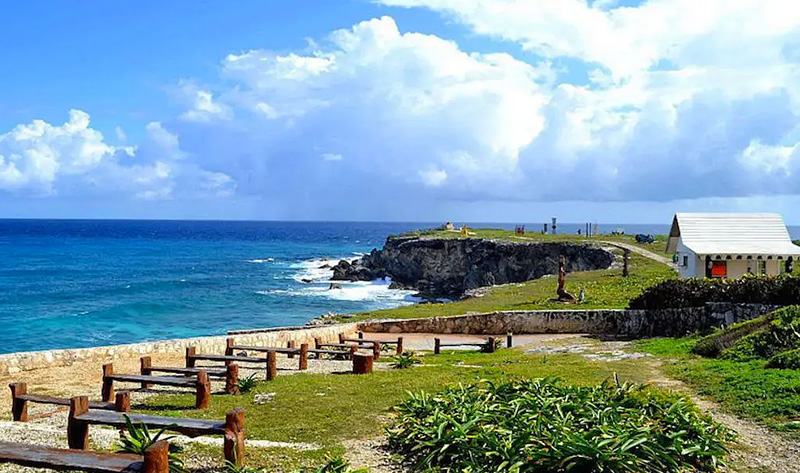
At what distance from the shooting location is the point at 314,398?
12.9 m

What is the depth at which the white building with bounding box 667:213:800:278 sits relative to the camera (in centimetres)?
3131

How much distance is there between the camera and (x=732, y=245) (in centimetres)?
3184

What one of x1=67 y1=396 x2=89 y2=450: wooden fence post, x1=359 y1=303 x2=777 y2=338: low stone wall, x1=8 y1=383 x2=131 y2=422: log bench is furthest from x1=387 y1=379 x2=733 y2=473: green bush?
x1=359 y1=303 x2=777 y2=338: low stone wall

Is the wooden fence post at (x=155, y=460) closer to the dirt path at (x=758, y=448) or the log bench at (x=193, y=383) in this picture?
the log bench at (x=193, y=383)

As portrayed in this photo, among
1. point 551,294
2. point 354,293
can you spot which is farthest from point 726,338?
point 354,293

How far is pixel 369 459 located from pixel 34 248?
14171cm

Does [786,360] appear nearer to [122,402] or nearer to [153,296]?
[122,402]

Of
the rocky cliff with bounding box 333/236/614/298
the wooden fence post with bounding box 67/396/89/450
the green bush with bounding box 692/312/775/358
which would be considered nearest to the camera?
the wooden fence post with bounding box 67/396/89/450

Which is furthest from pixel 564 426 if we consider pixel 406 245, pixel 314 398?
pixel 406 245

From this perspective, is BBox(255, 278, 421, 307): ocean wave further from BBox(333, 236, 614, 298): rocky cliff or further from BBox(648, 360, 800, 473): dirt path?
BBox(648, 360, 800, 473): dirt path

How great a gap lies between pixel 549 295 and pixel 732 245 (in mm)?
9351

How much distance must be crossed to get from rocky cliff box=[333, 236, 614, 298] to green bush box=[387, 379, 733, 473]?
48884 mm

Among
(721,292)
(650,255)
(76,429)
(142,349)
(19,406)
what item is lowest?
(142,349)

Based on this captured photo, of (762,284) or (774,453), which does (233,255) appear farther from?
(774,453)
